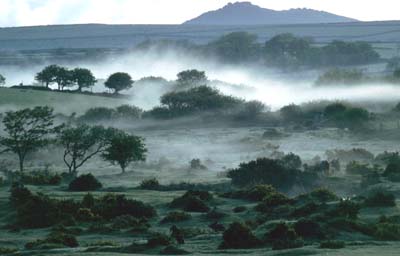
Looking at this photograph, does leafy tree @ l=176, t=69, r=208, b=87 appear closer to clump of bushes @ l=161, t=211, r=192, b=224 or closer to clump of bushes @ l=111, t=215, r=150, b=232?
clump of bushes @ l=161, t=211, r=192, b=224

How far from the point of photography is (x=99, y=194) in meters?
46.3

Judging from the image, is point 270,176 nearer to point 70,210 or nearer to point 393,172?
point 393,172

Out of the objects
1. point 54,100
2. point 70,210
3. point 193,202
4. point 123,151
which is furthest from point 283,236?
point 54,100

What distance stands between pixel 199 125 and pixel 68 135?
3742 centimetres

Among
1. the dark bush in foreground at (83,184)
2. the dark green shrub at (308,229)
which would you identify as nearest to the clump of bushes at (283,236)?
the dark green shrub at (308,229)

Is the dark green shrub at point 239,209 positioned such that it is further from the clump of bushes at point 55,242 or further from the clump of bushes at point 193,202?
the clump of bushes at point 55,242

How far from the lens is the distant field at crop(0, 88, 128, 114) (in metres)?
105

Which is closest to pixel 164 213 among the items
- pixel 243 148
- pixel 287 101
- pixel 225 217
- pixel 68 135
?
pixel 225 217

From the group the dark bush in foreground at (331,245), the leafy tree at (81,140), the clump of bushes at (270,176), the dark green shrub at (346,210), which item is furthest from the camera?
the leafy tree at (81,140)

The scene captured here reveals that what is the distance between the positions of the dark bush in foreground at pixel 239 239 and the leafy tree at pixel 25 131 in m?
36.7

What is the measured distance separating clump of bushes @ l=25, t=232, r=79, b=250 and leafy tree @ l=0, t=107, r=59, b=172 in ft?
109

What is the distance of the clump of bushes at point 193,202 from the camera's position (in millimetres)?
40250

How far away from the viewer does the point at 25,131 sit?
217ft

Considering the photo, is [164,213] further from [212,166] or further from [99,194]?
[212,166]
